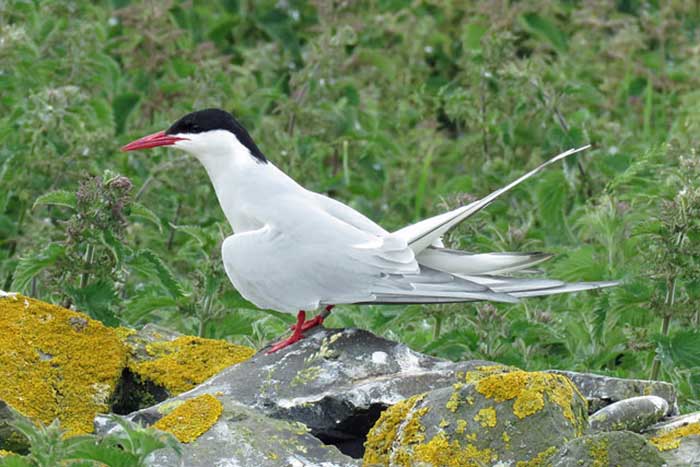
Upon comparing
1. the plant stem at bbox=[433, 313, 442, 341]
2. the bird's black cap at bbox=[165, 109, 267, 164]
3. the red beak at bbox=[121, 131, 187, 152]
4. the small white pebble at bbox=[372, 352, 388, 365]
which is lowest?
the plant stem at bbox=[433, 313, 442, 341]

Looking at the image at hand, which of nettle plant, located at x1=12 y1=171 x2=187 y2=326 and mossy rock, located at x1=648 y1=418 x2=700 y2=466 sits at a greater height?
nettle plant, located at x1=12 y1=171 x2=187 y2=326

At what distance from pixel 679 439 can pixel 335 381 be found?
1.15m

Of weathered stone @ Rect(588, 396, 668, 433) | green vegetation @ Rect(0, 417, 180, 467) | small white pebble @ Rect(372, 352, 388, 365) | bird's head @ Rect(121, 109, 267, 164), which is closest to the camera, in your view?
green vegetation @ Rect(0, 417, 180, 467)

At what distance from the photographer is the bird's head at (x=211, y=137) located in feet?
18.8

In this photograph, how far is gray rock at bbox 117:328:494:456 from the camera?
459 centimetres

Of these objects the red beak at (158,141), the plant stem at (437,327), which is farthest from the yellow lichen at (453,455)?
the red beak at (158,141)

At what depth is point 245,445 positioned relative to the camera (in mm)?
4211

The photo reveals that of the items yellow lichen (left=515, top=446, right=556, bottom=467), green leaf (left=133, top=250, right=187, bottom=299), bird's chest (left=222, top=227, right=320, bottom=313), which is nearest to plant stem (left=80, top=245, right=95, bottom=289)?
green leaf (left=133, top=250, right=187, bottom=299)

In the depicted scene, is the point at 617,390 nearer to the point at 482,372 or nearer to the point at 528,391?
the point at 482,372

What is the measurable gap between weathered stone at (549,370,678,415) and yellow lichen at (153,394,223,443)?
Result: 1206mm

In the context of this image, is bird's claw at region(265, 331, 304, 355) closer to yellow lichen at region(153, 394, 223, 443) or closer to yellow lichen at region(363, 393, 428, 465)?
yellow lichen at region(153, 394, 223, 443)

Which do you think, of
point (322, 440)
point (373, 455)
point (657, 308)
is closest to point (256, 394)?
point (322, 440)

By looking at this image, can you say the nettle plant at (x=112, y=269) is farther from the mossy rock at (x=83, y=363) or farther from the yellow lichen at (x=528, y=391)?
the yellow lichen at (x=528, y=391)

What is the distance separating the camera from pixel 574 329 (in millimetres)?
6199
